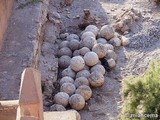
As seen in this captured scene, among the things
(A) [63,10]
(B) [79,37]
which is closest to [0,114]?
(B) [79,37]

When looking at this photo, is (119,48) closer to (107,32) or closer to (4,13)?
(107,32)

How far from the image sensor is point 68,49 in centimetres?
838

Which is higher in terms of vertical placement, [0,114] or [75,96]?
[0,114]

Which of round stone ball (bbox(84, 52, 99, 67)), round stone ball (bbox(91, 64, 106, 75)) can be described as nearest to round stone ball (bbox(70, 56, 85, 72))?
round stone ball (bbox(84, 52, 99, 67))

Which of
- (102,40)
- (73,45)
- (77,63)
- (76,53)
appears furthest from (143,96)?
(102,40)

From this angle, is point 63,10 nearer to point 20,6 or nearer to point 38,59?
point 20,6

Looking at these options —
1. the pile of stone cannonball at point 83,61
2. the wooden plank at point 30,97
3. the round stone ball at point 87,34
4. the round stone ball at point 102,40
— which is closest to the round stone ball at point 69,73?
the pile of stone cannonball at point 83,61

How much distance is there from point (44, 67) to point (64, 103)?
1.01 m

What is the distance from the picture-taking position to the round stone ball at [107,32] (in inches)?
343

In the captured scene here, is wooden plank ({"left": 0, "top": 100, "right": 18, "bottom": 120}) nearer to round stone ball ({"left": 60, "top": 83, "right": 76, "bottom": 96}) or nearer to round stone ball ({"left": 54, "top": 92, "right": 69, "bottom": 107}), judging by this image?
round stone ball ({"left": 54, "top": 92, "right": 69, "bottom": 107})

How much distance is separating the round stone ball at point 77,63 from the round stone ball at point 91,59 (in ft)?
0.40

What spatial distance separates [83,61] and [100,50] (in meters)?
0.51

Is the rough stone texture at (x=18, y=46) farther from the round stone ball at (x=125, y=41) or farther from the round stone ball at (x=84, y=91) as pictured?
the round stone ball at (x=125, y=41)

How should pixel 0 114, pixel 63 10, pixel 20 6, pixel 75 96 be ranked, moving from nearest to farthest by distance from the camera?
pixel 0 114, pixel 75 96, pixel 20 6, pixel 63 10
